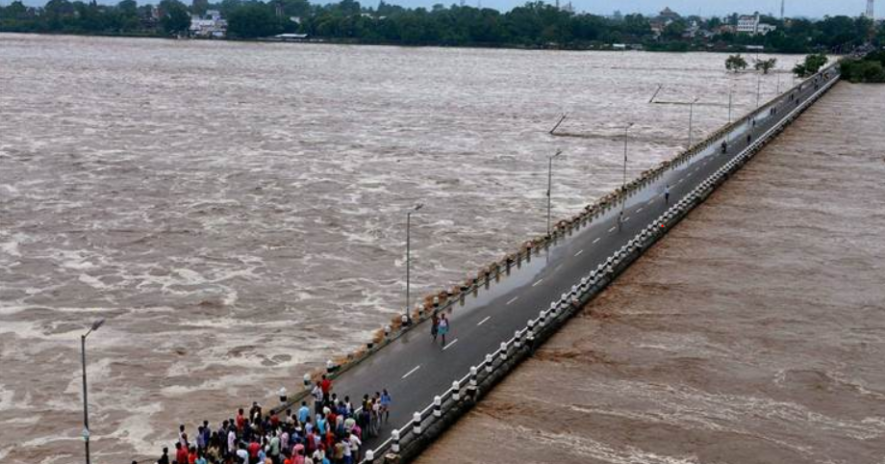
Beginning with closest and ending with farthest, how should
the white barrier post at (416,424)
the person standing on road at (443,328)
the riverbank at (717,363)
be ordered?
the white barrier post at (416,424), the riverbank at (717,363), the person standing on road at (443,328)

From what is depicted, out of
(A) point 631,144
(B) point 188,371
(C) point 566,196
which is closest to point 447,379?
(B) point 188,371

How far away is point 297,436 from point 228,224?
33.6 m

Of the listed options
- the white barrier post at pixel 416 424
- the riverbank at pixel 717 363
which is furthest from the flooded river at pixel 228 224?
the riverbank at pixel 717 363

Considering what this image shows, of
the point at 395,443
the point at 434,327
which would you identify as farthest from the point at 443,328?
the point at 395,443

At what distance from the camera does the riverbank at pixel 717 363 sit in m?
28.6

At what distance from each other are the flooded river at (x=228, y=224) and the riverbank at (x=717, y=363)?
857 cm

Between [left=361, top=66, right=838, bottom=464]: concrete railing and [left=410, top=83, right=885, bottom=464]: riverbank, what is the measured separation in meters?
0.44

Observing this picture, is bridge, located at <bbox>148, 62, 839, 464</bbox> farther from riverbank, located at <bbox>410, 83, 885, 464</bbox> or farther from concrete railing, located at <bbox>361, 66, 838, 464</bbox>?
riverbank, located at <bbox>410, 83, 885, 464</bbox>

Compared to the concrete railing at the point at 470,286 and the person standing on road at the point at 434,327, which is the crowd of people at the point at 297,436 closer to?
the concrete railing at the point at 470,286

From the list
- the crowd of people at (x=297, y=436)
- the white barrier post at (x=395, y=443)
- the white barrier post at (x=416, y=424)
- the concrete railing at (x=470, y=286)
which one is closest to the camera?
the crowd of people at (x=297, y=436)

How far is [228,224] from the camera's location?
5697cm

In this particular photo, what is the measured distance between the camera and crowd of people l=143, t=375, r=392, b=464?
24.4m

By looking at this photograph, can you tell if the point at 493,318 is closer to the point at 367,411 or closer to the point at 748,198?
the point at 367,411

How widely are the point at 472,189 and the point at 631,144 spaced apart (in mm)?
29397
